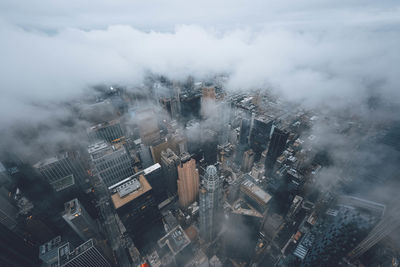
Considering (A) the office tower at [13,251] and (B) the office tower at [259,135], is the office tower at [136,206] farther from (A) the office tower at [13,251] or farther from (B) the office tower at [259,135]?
(B) the office tower at [259,135]

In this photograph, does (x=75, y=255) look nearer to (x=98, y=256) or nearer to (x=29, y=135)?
(x=98, y=256)

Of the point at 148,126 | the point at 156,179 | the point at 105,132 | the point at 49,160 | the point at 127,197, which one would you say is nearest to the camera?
the point at 127,197

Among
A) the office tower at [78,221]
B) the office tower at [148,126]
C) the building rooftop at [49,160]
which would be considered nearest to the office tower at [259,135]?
the office tower at [148,126]

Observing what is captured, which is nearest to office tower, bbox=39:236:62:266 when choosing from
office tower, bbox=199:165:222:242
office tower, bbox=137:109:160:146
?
office tower, bbox=137:109:160:146

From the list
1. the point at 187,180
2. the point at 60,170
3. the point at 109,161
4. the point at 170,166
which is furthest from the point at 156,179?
the point at 60,170

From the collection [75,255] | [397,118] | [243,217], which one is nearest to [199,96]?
[243,217]

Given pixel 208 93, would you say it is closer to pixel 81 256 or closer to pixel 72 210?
pixel 72 210
